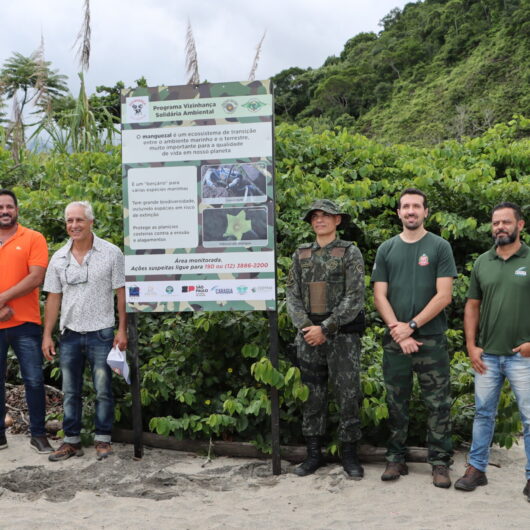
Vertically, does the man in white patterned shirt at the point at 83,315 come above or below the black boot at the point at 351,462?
above

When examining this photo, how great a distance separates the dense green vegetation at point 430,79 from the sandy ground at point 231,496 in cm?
3086

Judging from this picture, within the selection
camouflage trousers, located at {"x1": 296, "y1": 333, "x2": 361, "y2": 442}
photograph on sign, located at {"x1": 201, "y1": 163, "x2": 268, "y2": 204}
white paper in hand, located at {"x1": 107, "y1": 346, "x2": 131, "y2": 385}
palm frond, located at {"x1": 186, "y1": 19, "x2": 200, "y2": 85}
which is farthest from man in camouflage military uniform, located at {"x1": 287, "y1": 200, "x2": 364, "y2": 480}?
palm frond, located at {"x1": 186, "y1": 19, "x2": 200, "y2": 85}

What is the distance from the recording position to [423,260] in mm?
4262

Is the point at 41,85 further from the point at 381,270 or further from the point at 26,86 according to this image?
the point at 381,270

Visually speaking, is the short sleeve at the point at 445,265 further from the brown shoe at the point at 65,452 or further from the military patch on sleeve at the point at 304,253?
the brown shoe at the point at 65,452

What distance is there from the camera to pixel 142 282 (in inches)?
189

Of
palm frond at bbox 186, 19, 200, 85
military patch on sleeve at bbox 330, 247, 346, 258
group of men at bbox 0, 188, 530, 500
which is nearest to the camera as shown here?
group of men at bbox 0, 188, 530, 500

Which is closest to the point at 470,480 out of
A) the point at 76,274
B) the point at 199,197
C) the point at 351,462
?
the point at 351,462

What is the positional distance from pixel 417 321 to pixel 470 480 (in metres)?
1.17

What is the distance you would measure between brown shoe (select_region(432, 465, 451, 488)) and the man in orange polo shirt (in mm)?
3118

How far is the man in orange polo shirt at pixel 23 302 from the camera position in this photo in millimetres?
4977

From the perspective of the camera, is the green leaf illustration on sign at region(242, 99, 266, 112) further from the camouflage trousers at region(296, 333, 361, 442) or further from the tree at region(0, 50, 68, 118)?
the tree at region(0, 50, 68, 118)

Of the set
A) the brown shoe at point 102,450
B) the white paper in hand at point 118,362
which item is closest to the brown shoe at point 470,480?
the white paper in hand at point 118,362

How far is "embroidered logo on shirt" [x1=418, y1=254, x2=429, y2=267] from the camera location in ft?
14.0
